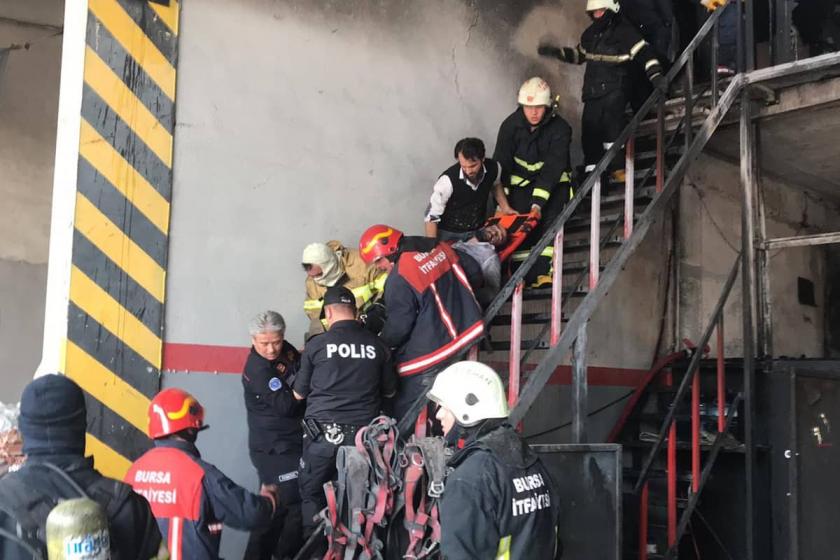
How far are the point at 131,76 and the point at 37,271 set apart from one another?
291 cm

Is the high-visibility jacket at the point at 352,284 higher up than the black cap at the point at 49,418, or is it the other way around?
the high-visibility jacket at the point at 352,284

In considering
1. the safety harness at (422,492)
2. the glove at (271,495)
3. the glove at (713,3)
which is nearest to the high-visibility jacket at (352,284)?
the safety harness at (422,492)

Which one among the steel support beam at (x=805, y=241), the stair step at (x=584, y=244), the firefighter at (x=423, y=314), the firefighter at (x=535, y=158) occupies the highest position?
the firefighter at (x=535, y=158)

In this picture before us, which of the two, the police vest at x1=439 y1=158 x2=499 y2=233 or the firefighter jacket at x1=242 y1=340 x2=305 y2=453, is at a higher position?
the police vest at x1=439 y1=158 x2=499 y2=233

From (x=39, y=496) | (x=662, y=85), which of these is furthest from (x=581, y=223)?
(x=39, y=496)

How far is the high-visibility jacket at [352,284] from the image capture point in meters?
5.28

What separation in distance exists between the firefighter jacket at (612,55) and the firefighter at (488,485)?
3.89 metres

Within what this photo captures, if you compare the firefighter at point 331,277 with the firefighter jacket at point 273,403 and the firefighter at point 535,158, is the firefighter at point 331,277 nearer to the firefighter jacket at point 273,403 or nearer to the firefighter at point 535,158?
the firefighter jacket at point 273,403

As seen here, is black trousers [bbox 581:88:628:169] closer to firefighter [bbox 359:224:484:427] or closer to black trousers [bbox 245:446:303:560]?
firefighter [bbox 359:224:484:427]

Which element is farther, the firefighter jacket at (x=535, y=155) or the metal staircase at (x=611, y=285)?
the firefighter jacket at (x=535, y=155)

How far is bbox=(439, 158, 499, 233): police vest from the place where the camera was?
5.86 meters

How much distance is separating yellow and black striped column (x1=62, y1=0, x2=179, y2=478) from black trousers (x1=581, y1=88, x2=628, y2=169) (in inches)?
128

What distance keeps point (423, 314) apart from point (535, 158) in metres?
1.92

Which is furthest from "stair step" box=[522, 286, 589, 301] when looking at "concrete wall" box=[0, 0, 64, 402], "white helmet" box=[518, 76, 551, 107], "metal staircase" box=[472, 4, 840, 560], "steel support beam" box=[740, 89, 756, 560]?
"concrete wall" box=[0, 0, 64, 402]
